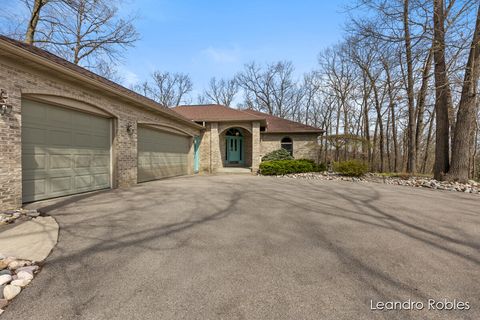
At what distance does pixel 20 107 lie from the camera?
4.59m

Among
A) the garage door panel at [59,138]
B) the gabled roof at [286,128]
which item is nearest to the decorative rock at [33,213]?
the garage door panel at [59,138]

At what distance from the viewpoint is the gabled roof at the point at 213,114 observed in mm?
12938

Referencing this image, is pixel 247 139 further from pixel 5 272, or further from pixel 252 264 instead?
pixel 5 272

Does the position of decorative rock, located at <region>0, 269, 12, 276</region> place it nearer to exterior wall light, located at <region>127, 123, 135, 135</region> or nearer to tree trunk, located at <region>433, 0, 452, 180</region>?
exterior wall light, located at <region>127, 123, 135, 135</region>

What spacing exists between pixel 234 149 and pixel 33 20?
1298 centimetres

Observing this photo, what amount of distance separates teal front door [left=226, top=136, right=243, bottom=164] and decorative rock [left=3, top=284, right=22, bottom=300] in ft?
49.8

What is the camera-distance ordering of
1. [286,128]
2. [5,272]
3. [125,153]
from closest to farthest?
[5,272], [125,153], [286,128]

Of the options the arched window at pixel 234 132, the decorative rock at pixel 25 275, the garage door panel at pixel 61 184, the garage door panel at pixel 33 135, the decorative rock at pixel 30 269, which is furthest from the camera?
the arched window at pixel 234 132

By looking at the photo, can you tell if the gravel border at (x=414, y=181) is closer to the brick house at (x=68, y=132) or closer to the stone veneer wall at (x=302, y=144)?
the stone veneer wall at (x=302, y=144)

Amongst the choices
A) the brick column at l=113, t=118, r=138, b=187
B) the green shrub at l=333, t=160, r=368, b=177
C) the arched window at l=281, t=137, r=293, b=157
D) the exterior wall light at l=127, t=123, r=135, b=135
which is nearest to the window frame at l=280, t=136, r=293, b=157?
the arched window at l=281, t=137, r=293, b=157

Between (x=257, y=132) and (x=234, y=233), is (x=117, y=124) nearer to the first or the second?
(x=234, y=233)

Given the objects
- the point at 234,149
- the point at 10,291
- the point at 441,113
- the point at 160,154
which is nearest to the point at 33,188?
the point at 10,291

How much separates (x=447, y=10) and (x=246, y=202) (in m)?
11.5

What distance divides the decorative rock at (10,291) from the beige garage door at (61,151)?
12.8 ft
